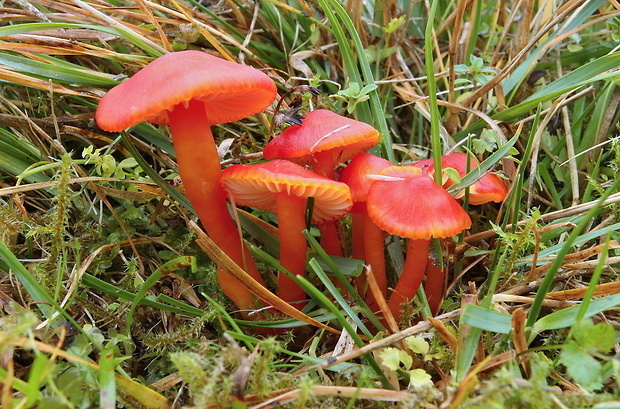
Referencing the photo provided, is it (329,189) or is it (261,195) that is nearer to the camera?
(329,189)

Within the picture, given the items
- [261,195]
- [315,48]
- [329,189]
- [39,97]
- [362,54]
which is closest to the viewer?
[329,189]

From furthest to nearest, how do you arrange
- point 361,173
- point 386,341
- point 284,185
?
point 361,173 < point 284,185 < point 386,341

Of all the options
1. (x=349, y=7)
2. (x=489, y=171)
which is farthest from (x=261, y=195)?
(x=349, y=7)

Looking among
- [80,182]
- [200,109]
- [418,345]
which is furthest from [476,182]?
[80,182]

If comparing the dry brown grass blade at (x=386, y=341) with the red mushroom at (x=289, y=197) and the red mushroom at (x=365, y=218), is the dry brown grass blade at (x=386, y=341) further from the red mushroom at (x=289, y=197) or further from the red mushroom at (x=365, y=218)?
the red mushroom at (x=289, y=197)

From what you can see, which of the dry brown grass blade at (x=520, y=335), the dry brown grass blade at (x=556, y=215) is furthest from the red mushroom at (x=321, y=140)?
the dry brown grass blade at (x=520, y=335)

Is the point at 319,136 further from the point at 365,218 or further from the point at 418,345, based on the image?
the point at 418,345

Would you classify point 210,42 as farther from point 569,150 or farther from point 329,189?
point 569,150
